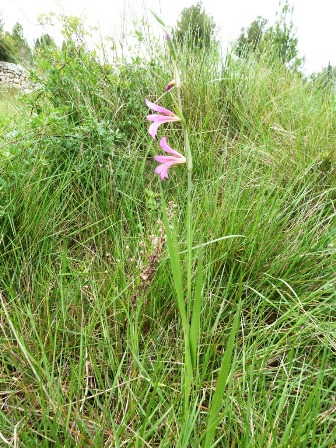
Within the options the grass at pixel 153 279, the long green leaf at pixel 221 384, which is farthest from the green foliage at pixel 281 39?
the long green leaf at pixel 221 384

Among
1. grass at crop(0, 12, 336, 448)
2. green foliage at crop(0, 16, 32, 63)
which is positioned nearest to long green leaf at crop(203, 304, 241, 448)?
grass at crop(0, 12, 336, 448)

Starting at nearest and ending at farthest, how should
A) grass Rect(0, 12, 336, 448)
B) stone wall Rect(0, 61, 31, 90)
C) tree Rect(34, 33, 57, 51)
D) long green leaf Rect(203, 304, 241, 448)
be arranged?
long green leaf Rect(203, 304, 241, 448), grass Rect(0, 12, 336, 448), tree Rect(34, 33, 57, 51), stone wall Rect(0, 61, 31, 90)

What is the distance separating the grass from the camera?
0.83 metres

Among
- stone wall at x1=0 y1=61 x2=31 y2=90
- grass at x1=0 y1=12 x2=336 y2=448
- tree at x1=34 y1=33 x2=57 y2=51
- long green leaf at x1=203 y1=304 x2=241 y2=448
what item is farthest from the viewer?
stone wall at x1=0 y1=61 x2=31 y2=90

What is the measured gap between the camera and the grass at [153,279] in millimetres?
831

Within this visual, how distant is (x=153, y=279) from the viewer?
120cm

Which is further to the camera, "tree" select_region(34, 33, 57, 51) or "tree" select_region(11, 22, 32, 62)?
Result: "tree" select_region(11, 22, 32, 62)

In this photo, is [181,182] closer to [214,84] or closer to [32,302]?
[32,302]

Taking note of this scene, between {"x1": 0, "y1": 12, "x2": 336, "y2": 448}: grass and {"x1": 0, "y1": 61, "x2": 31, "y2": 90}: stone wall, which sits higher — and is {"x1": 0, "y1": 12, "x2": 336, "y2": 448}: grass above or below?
below

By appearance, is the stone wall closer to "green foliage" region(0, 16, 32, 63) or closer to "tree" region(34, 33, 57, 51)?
"green foliage" region(0, 16, 32, 63)

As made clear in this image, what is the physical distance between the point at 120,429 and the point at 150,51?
254cm

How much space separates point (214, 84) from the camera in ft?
8.43

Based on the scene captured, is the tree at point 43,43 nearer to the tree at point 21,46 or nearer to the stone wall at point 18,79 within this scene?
the tree at point 21,46

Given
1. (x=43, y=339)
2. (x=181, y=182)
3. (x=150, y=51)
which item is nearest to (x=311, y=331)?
(x=43, y=339)
